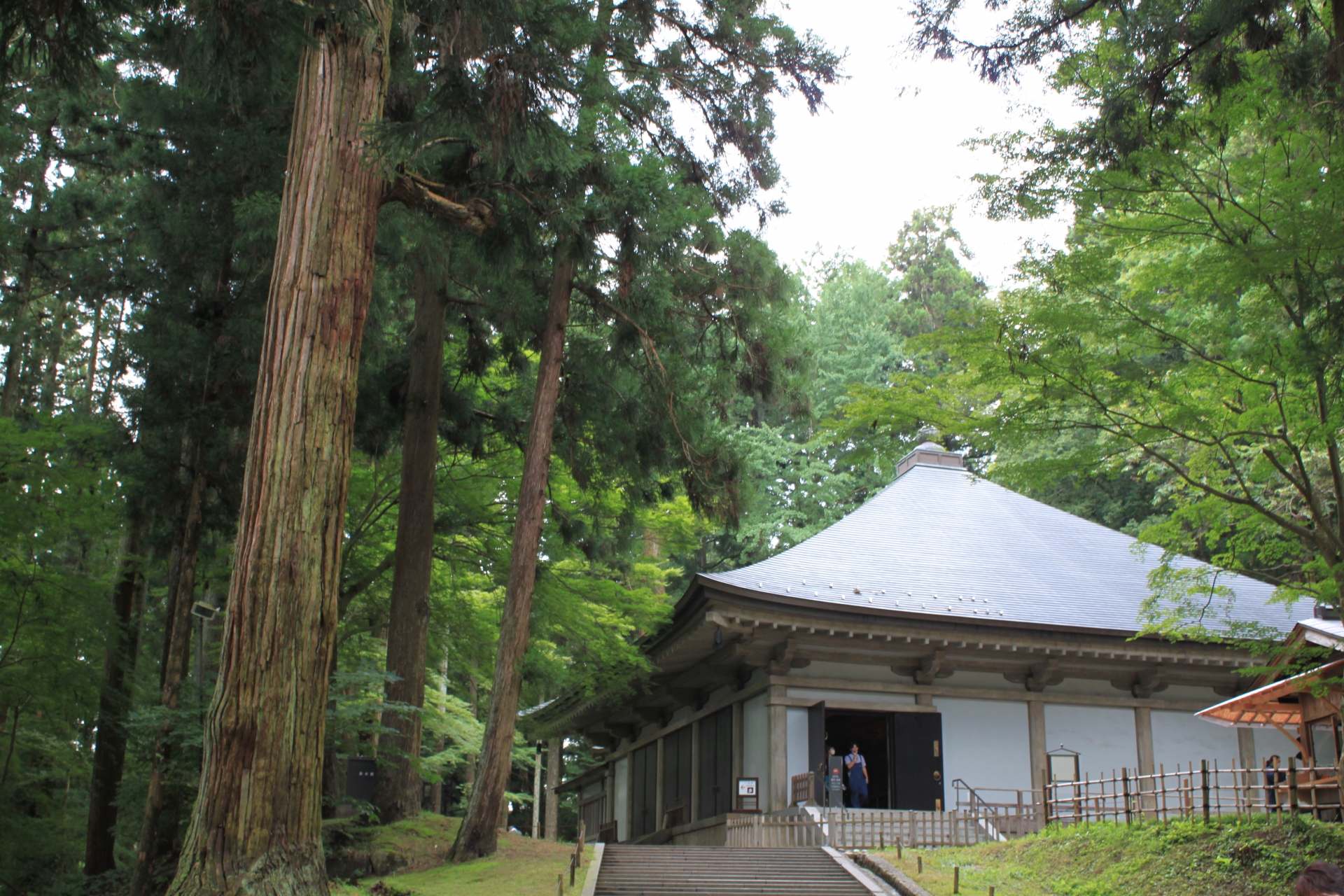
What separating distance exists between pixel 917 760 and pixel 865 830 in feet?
8.37

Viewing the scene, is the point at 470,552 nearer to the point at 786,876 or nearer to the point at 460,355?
the point at 460,355

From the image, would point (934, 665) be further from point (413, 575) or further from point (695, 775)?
point (413, 575)

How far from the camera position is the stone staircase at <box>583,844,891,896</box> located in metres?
8.51

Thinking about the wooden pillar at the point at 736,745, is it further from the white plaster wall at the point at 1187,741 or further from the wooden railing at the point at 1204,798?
the white plaster wall at the point at 1187,741

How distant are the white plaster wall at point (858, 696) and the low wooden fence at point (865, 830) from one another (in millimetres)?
1699

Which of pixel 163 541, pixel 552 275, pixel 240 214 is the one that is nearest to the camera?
pixel 240 214

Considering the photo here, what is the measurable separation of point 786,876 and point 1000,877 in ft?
6.47

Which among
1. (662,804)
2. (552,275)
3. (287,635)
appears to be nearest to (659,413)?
(552,275)

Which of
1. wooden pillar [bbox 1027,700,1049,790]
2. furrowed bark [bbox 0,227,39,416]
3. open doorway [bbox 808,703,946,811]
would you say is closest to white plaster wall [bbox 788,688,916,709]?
open doorway [bbox 808,703,946,811]

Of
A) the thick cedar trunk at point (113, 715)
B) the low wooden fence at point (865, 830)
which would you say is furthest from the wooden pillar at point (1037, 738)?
the thick cedar trunk at point (113, 715)

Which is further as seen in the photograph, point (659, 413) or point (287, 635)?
point (659, 413)

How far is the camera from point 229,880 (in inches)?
188

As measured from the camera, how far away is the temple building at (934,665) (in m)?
12.8

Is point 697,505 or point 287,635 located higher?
point 697,505
